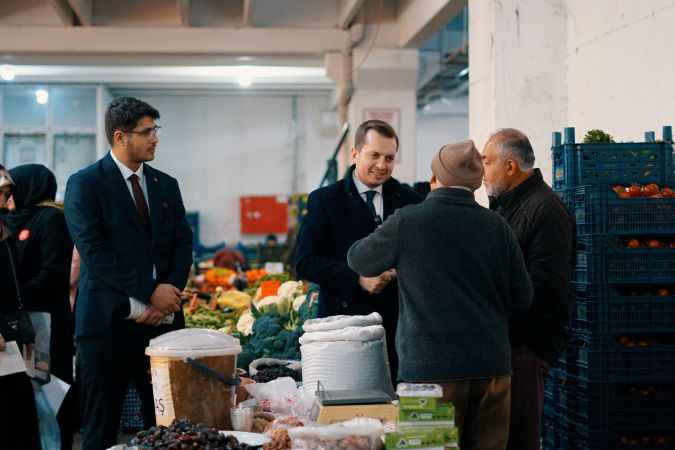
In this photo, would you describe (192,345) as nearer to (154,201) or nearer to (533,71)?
(154,201)

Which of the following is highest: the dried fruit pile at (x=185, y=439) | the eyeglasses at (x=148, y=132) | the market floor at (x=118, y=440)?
the eyeglasses at (x=148, y=132)

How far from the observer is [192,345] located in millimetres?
2977

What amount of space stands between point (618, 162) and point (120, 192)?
2.20 meters

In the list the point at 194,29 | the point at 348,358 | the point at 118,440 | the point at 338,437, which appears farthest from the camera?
the point at 194,29

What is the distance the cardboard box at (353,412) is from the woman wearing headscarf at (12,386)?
6.04ft

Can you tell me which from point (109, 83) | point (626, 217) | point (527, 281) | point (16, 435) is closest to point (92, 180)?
point (16, 435)

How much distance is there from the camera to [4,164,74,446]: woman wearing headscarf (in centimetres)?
465

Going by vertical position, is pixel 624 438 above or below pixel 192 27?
below

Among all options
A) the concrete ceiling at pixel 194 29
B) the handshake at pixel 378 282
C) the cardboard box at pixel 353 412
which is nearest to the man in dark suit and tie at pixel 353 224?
the handshake at pixel 378 282

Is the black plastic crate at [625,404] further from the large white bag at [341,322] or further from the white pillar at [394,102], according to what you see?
the white pillar at [394,102]

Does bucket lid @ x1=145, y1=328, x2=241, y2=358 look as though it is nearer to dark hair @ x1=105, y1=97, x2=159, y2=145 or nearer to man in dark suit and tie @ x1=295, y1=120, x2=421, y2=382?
man in dark suit and tie @ x1=295, y1=120, x2=421, y2=382

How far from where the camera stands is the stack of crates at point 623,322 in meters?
4.18

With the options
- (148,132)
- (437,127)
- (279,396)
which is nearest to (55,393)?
(148,132)

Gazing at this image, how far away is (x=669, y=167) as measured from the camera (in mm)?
4391
